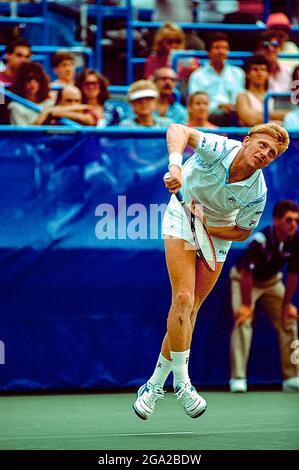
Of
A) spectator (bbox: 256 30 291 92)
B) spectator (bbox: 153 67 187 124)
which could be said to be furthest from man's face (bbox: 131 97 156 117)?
spectator (bbox: 256 30 291 92)

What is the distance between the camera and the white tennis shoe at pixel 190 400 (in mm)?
6957

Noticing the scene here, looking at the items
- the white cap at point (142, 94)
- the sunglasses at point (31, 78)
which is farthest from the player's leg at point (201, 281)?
the sunglasses at point (31, 78)

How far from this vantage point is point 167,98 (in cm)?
1141

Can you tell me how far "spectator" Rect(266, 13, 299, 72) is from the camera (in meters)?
12.9

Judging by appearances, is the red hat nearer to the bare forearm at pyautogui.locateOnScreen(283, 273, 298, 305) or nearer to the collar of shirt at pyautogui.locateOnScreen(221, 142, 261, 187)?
the bare forearm at pyautogui.locateOnScreen(283, 273, 298, 305)

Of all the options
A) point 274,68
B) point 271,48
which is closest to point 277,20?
point 271,48

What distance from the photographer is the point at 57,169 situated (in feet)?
31.2

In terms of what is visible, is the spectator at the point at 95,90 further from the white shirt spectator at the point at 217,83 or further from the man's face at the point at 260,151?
the man's face at the point at 260,151

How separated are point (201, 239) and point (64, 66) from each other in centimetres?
522

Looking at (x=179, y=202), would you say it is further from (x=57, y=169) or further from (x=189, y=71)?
(x=189, y=71)

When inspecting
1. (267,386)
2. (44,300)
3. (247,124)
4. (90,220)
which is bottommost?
(267,386)

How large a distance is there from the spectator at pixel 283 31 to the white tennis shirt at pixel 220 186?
586cm

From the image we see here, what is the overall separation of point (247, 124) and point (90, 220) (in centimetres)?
222
